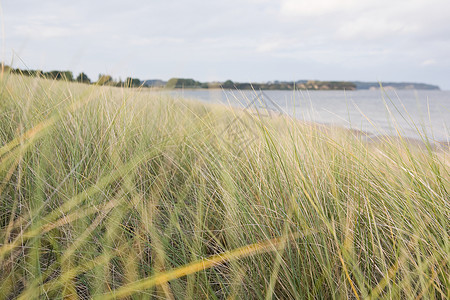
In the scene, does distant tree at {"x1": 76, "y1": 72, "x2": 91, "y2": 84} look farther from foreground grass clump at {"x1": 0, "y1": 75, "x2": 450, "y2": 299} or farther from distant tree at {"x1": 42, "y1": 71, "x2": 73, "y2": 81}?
foreground grass clump at {"x1": 0, "y1": 75, "x2": 450, "y2": 299}

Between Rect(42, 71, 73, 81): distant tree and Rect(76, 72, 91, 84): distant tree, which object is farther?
Rect(76, 72, 91, 84): distant tree

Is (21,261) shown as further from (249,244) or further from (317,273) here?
(317,273)

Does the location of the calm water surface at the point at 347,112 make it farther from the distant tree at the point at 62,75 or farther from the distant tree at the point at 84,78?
the distant tree at the point at 62,75

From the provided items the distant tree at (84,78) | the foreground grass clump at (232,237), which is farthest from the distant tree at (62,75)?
the foreground grass clump at (232,237)

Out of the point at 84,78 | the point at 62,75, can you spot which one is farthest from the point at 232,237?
the point at 84,78

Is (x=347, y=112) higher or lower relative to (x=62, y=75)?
lower

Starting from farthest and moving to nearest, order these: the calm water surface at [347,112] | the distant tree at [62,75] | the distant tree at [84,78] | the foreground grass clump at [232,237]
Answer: the distant tree at [84,78] → the distant tree at [62,75] → the calm water surface at [347,112] → the foreground grass clump at [232,237]

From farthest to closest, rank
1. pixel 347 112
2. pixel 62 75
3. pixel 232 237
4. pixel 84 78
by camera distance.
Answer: pixel 84 78 → pixel 62 75 → pixel 347 112 → pixel 232 237

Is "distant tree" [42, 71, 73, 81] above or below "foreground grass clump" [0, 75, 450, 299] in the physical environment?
above

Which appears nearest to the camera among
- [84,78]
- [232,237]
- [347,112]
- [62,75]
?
[232,237]

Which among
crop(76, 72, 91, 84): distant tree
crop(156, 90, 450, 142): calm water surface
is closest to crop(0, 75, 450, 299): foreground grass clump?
crop(156, 90, 450, 142): calm water surface

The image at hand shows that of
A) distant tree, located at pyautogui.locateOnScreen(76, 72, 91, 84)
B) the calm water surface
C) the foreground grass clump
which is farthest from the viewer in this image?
distant tree, located at pyautogui.locateOnScreen(76, 72, 91, 84)

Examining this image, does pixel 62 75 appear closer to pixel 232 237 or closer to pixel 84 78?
pixel 84 78

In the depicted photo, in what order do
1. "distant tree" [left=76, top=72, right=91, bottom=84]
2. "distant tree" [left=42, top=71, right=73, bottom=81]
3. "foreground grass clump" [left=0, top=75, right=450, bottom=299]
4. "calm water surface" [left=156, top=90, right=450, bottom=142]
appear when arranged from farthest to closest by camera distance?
"distant tree" [left=76, top=72, right=91, bottom=84], "distant tree" [left=42, top=71, right=73, bottom=81], "calm water surface" [left=156, top=90, right=450, bottom=142], "foreground grass clump" [left=0, top=75, right=450, bottom=299]
